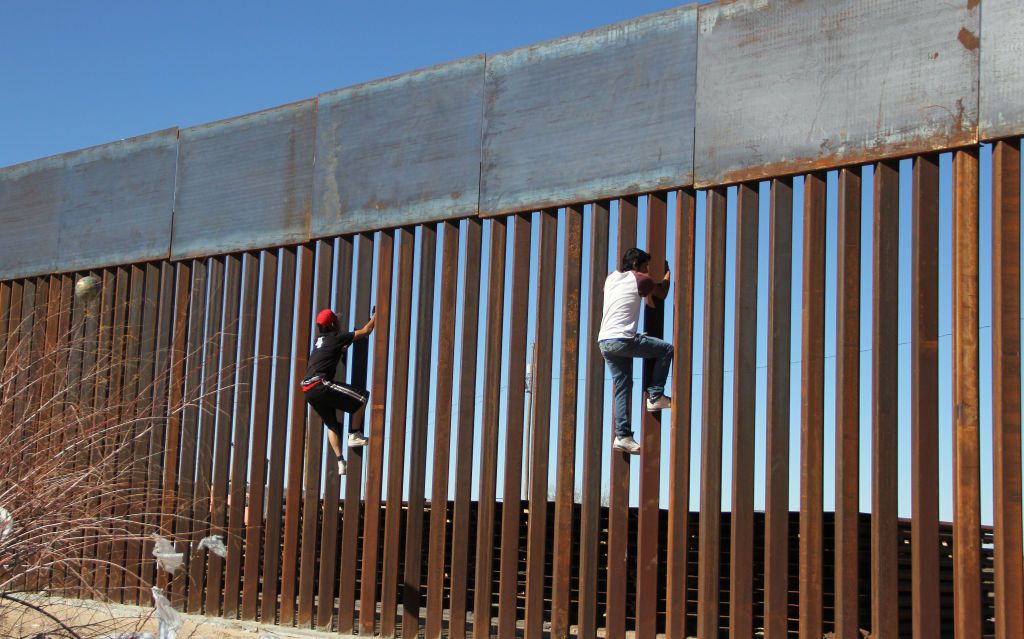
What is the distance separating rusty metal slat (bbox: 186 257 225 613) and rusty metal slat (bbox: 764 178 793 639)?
4.69 meters

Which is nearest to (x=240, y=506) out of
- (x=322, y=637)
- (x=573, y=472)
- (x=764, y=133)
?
(x=322, y=637)

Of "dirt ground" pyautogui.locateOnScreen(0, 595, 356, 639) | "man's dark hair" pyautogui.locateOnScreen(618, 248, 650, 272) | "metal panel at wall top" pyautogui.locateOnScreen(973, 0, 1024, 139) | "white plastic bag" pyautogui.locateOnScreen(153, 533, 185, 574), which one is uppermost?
"metal panel at wall top" pyautogui.locateOnScreen(973, 0, 1024, 139)

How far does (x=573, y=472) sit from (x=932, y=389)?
8.08 feet

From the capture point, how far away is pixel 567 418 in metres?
8.02

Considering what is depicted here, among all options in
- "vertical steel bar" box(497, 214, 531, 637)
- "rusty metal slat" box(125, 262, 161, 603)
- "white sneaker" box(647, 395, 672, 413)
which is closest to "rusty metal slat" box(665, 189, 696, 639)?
"white sneaker" box(647, 395, 672, 413)

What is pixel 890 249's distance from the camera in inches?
272

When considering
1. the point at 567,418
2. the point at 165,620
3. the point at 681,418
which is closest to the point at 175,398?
the point at 165,620

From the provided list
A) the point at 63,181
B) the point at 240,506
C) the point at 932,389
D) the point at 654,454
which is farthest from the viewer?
the point at 63,181

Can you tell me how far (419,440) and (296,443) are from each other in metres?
1.24

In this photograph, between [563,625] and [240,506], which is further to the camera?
[240,506]

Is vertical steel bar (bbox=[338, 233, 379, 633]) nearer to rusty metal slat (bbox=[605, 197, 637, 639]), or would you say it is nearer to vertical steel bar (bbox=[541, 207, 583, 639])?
vertical steel bar (bbox=[541, 207, 583, 639])

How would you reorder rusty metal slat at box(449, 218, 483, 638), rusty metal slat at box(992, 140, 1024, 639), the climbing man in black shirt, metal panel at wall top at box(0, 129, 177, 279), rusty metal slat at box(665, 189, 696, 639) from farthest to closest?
metal panel at wall top at box(0, 129, 177, 279), the climbing man in black shirt, rusty metal slat at box(449, 218, 483, 638), rusty metal slat at box(665, 189, 696, 639), rusty metal slat at box(992, 140, 1024, 639)

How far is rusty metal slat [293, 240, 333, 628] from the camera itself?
9047 mm

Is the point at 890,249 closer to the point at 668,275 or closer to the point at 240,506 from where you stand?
the point at 668,275
